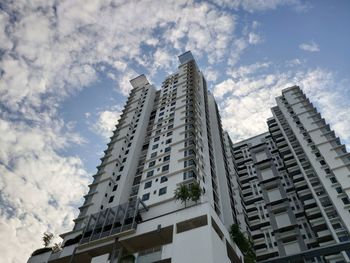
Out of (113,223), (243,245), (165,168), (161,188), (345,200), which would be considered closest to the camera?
(113,223)

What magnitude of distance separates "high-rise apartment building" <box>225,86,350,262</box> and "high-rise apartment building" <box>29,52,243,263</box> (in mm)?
12390

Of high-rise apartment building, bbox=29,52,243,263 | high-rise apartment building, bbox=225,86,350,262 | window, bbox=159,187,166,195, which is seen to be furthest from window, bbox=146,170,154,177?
high-rise apartment building, bbox=225,86,350,262

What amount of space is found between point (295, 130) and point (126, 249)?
5102 cm

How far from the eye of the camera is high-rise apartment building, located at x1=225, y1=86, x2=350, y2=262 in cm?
5354

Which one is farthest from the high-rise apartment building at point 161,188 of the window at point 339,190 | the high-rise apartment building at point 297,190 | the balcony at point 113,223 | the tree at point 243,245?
the window at point 339,190

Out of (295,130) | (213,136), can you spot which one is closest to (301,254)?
(213,136)

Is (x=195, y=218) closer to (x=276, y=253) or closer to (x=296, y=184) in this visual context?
(x=276, y=253)

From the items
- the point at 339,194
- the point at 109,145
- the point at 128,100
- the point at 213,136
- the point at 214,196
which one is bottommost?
the point at 214,196

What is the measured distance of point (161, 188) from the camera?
153 feet

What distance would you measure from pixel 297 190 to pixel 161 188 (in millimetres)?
34971

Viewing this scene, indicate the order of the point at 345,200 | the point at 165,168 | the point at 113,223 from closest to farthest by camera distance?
the point at 113,223, the point at 165,168, the point at 345,200

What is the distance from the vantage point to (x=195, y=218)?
113 feet

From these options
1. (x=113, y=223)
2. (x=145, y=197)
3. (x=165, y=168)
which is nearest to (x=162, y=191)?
(x=145, y=197)

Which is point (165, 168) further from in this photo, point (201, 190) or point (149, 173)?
point (201, 190)
